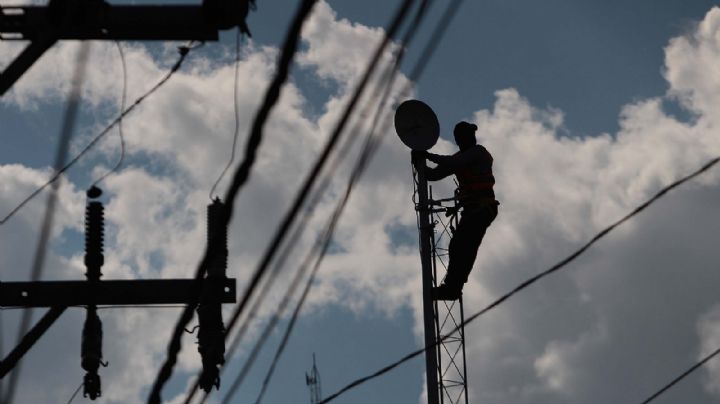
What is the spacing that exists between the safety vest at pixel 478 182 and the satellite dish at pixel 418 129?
1.76 m

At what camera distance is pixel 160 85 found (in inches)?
317

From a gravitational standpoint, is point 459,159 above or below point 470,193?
above

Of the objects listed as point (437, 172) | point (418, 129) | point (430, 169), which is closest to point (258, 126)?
point (437, 172)

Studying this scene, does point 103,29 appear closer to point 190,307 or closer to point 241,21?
point 241,21

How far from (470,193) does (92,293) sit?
→ 4.01m

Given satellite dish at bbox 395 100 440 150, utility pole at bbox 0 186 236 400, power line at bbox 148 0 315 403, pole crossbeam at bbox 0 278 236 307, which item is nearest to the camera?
power line at bbox 148 0 315 403

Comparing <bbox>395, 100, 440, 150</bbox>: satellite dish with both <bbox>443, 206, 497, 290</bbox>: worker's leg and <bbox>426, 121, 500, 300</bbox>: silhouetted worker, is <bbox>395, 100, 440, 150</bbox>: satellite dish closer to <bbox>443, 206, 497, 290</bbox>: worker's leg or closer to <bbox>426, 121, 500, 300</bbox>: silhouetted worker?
<bbox>426, 121, 500, 300</bbox>: silhouetted worker

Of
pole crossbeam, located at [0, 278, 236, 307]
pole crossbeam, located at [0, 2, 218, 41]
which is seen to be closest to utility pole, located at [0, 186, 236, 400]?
pole crossbeam, located at [0, 278, 236, 307]

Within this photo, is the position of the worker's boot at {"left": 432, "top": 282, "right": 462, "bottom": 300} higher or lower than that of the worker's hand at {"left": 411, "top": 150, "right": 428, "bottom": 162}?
lower

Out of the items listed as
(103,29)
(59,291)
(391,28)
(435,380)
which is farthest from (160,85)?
(435,380)

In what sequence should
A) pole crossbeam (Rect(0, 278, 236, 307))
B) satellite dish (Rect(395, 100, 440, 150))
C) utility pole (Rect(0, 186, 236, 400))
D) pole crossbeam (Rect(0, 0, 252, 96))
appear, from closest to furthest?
1. pole crossbeam (Rect(0, 0, 252, 96))
2. utility pole (Rect(0, 186, 236, 400))
3. pole crossbeam (Rect(0, 278, 236, 307))
4. satellite dish (Rect(395, 100, 440, 150))

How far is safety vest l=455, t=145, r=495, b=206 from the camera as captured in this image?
37.8 ft

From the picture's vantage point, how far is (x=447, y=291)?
12.4 meters

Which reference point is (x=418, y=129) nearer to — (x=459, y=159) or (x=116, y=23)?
(x=459, y=159)
